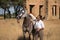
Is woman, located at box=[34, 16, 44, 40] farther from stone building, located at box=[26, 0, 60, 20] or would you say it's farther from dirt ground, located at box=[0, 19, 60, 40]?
stone building, located at box=[26, 0, 60, 20]

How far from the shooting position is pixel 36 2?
40281 mm

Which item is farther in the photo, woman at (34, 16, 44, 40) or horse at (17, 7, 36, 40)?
horse at (17, 7, 36, 40)

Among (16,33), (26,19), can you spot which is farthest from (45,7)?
(26,19)

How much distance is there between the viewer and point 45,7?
41438 millimetres

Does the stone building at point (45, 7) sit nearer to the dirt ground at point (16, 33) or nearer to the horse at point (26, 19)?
the dirt ground at point (16, 33)

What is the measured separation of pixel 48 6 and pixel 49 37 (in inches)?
992

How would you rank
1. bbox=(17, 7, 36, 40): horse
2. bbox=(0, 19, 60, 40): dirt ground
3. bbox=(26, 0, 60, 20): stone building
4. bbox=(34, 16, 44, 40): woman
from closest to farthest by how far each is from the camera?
bbox=(34, 16, 44, 40): woman → bbox=(17, 7, 36, 40): horse → bbox=(0, 19, 60, 40): dirt ground → bbox=(26, 0, 60, 20): stone building

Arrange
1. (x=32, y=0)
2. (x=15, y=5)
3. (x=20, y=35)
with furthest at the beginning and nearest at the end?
(x=15, y=5), (x=32, y=0), (x=20, y=35)

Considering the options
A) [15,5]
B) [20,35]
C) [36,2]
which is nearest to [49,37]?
[20,35]

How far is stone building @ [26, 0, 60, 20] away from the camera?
4012cm

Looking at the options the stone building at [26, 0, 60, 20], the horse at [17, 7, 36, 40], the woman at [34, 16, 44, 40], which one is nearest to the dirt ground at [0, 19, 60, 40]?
the horse at [17, 7, 36, 40]

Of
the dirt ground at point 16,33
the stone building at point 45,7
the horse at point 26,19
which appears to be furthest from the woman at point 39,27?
the stone building at point 45,7

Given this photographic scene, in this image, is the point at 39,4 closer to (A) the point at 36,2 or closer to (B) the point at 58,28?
(A) the point at 36,2

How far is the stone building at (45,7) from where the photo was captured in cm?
4012
